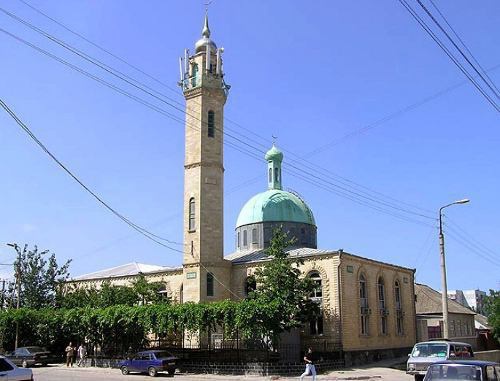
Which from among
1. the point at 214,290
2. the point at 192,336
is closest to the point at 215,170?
the point at 214,290

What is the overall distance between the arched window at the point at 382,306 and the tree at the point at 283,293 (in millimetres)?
7268

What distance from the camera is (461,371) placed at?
37.8 feet

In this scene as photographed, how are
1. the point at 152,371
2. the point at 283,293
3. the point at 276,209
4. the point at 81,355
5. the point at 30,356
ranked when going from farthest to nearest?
the point at 276,209
the point at 81,355
the point at 30,356
the point at 283,293
the point at 152,371

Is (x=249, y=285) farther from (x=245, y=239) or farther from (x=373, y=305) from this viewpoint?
(x=373, y=305)

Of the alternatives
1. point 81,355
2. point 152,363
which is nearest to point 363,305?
point 152,363

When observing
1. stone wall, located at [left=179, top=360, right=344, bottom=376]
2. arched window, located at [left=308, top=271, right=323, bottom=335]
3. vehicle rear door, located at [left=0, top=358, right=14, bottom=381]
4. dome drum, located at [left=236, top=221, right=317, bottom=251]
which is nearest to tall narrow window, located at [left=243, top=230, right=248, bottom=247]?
dome drum, located at [left=236, top=221, right=317, bottom=251]

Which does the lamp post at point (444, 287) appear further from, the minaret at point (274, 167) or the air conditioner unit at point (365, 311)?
the minaret at point (274, 167)

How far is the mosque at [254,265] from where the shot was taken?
33.8 meters

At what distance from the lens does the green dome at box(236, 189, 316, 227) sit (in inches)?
1684

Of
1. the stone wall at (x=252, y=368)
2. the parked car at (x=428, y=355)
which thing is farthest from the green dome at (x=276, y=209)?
the parked car at (x=428, y=355)

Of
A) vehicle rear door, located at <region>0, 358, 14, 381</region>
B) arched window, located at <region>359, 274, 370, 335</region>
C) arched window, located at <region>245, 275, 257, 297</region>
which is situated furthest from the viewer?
arched window, located at <region>245, 275, 257, 297</region>

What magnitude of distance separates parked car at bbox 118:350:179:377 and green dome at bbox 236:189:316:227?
16329mm

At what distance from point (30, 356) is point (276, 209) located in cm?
1922

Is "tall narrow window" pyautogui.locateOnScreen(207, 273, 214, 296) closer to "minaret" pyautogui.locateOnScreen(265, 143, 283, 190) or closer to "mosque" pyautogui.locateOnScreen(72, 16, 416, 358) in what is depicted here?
"mosque" pyautogui.locateOnScreen(72, 16, 416, 358)
